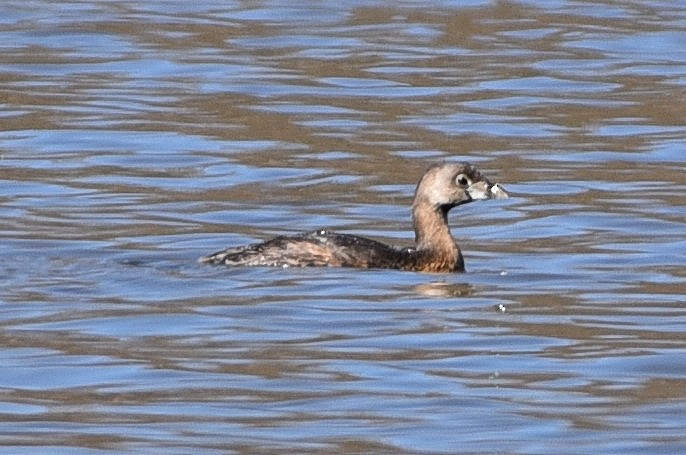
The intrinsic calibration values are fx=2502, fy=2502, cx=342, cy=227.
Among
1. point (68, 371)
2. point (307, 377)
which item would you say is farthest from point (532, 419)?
point (68, 371)

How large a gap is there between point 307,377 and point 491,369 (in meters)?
0.90

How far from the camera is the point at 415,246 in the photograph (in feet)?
52.1

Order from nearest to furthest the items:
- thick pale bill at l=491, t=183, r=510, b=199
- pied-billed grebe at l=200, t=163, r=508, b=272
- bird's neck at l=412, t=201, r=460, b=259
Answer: pied-billed grebe at l=200, t=163, r=508, b=272, bird's neck at l=412, t=201, r=460, b=259, thick pale bill at l=491, t=183, r=510, b=199

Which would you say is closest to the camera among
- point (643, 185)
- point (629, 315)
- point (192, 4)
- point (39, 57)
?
point (629, 315)

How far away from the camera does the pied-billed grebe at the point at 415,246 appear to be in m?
14.8

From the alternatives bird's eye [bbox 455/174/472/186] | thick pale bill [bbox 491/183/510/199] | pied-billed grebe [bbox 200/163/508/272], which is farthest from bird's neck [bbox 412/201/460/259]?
thick pale bill [bbox 491/183/510/199]

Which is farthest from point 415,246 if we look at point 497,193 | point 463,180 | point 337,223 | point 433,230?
point 337,223

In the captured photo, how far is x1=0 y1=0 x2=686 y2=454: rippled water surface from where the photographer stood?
1055cm

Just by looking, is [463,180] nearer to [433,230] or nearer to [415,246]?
[433,230]

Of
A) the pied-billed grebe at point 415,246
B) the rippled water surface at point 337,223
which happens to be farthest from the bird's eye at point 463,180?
the rippled water surface at point 337,223

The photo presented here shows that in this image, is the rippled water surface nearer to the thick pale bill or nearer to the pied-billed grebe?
the pied-billed grebe

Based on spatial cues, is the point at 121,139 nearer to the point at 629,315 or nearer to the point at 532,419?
the point at 629,315

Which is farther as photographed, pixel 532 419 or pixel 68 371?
pixel 68 371

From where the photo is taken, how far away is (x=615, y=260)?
15.5 m
